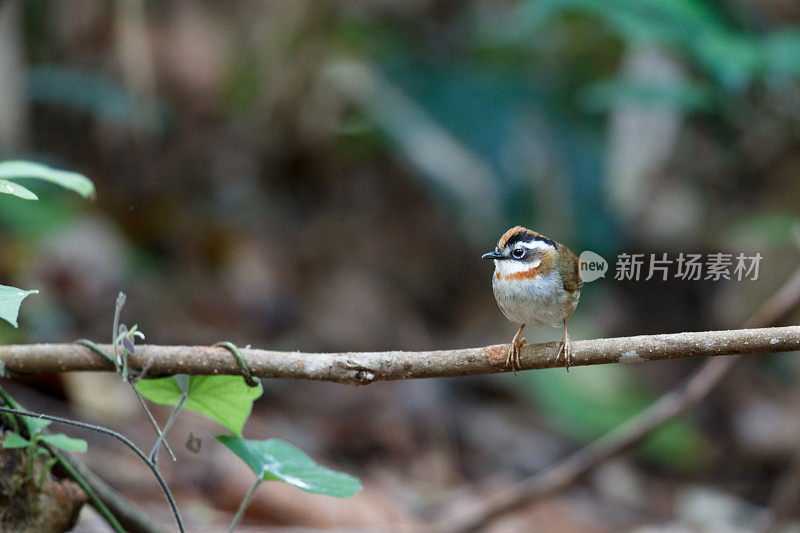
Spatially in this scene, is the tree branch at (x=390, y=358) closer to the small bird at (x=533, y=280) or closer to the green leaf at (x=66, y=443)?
the green leaf at (x=66, y=443)

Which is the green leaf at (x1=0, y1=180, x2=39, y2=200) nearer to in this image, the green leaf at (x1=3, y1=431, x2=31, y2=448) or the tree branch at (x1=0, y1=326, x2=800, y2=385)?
the tree branch at (x1=0, y1=326, x2=800, y2=385)

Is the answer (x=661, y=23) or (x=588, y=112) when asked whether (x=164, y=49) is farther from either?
(x=661, y=23)

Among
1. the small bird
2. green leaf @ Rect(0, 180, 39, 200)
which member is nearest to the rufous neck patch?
the small bird

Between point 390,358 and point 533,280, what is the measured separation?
0.71 meters

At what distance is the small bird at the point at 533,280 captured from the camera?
227 centimetres

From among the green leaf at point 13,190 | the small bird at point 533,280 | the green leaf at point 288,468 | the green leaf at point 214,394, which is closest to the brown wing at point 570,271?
the small bird at point 533,280

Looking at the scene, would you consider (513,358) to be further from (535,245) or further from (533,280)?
(535,245)

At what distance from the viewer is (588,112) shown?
23.0 ft

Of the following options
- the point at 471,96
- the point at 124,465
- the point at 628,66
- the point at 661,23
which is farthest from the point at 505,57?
the point at 124,465

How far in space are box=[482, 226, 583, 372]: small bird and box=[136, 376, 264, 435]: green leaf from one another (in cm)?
81

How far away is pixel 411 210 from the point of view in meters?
7.78

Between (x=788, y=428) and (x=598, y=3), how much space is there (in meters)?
3.97

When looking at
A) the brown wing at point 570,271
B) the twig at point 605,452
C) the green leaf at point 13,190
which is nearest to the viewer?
the green leaf at point 13,190

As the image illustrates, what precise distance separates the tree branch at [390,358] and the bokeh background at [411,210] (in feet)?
7.92
